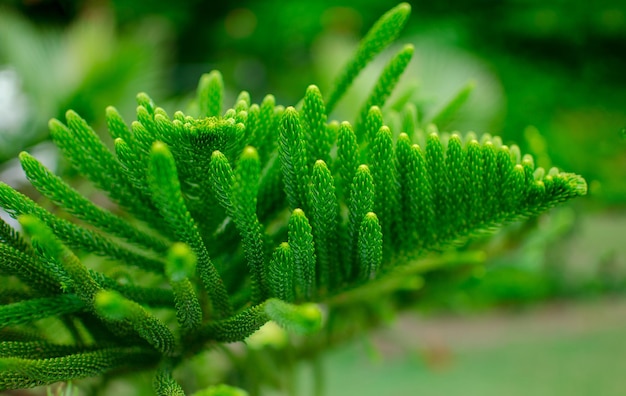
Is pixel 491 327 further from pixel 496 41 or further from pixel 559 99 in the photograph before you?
pixel 496 41

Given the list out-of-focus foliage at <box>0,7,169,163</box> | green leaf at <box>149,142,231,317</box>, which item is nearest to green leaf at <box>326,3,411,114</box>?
green leaf at <box>149,142,231,317</box>

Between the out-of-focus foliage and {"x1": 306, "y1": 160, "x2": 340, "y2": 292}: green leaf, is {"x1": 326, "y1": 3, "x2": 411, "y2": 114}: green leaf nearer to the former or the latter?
{"x1": 306, "y1": 160, "x2": 340, "y2": 292}: green leaf

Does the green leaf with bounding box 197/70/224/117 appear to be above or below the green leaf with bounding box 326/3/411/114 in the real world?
below

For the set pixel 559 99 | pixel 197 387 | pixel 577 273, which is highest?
pixel 559 99

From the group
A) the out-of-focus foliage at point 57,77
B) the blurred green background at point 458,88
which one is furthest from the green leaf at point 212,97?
the out-of-focus foliage at point 57,77

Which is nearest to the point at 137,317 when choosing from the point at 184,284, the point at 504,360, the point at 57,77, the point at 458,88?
the point at 184,284

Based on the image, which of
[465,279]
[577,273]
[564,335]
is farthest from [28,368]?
[577,273]

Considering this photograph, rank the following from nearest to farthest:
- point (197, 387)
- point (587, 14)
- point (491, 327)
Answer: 1. point (197, 387)
2. point (491, 327)
3. point (587, 14)

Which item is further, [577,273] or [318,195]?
[577,273]
